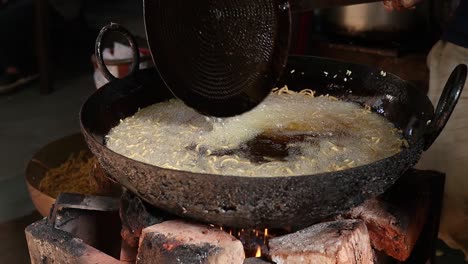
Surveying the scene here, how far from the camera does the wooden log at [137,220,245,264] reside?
4.56 feet

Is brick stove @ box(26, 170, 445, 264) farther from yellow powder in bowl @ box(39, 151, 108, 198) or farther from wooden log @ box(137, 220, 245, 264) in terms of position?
yellow powder in bowl @ box(39, 151, 108, 198)

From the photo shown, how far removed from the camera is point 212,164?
61.2 inches

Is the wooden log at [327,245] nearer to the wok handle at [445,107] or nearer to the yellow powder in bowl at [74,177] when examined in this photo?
the wok handle at [445,107]

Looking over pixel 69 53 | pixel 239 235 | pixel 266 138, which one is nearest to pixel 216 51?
pixel 266 138

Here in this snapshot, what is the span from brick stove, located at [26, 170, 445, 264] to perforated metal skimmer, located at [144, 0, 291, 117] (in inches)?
15.1

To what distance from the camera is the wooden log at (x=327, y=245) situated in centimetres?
141

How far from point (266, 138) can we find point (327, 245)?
0.45 m

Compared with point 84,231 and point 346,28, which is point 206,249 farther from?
point 346,28

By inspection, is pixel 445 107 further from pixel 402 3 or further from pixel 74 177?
pixel 74 177

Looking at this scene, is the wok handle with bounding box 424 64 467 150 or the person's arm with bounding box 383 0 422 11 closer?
the wok handle with bounding box 424 64 467 150

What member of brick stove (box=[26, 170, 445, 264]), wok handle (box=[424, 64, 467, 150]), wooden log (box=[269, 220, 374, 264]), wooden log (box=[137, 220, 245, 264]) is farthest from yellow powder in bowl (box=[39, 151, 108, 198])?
wok handle (box=[424, 64, 467, 150])

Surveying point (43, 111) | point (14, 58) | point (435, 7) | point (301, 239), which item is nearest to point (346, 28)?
point (435, 7)

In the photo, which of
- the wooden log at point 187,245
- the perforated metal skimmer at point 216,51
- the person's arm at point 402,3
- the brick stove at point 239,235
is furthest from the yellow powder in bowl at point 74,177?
the person's arm at point 402,3

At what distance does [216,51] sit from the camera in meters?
1.73
